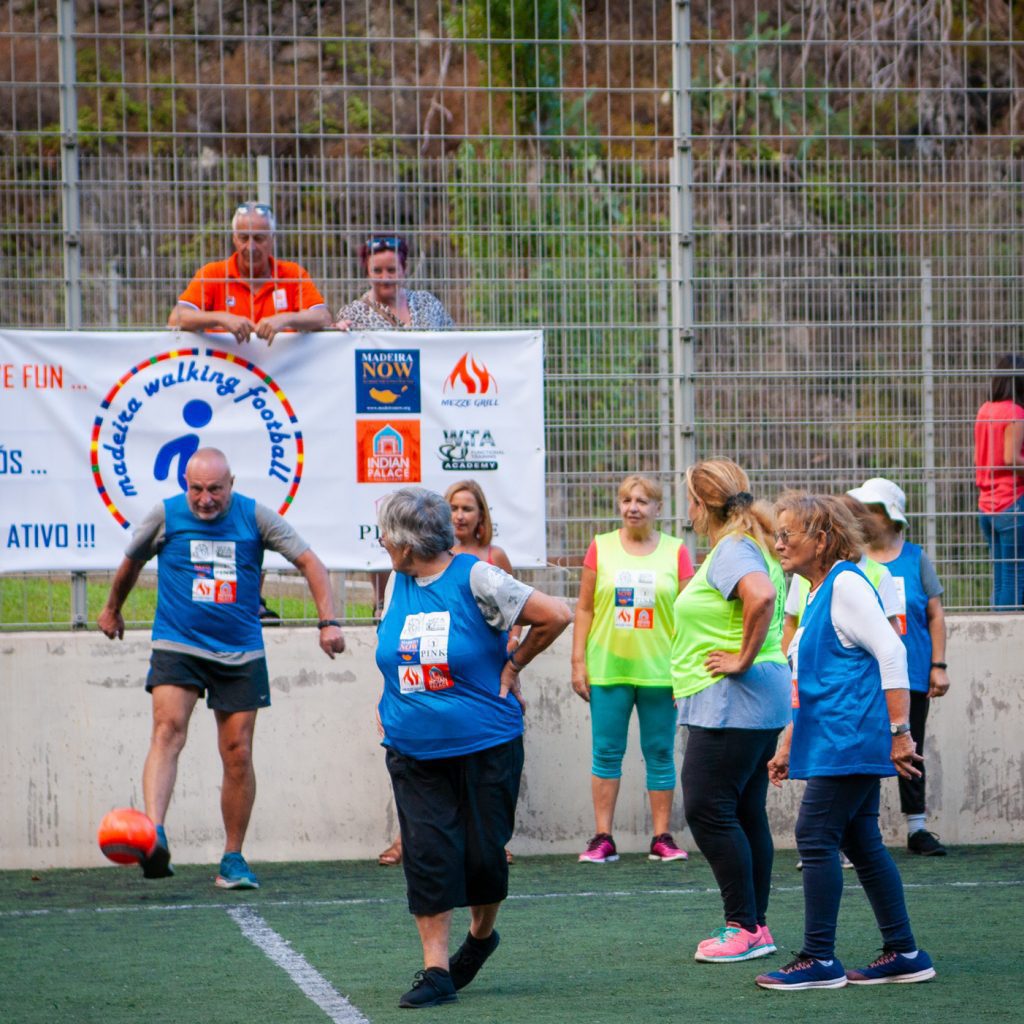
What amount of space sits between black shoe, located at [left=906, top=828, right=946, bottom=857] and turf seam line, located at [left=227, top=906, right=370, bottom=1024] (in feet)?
11.9

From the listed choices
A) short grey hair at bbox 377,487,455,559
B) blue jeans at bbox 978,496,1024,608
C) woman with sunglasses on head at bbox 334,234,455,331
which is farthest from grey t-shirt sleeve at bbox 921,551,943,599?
short grey hair at bbox 377,487,455,559

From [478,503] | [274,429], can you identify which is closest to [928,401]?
[478,503]

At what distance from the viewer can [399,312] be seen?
32.0 feet

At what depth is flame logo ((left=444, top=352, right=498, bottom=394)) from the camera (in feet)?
31.9

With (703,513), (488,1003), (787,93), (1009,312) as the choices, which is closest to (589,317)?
(787,93)

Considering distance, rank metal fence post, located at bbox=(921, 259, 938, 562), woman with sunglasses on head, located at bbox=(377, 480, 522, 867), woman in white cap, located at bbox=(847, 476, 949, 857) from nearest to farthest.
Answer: woman with sunglasses on head, located at bbox=(377, 480, 522, 867)
woman in white cap, located at bbox=(847, 476, 949, 857)
metal fence post, located at bbox=(921, 259, 938, 562)

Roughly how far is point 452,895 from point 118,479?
4.22 metres

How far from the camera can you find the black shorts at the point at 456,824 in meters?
5.97

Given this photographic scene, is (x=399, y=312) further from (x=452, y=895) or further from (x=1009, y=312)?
(x=452, y=895)

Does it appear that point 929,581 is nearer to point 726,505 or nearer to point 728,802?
point 726,505

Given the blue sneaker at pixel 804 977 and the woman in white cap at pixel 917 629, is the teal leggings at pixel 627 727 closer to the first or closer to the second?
the woman in white cap at pixel 917 629

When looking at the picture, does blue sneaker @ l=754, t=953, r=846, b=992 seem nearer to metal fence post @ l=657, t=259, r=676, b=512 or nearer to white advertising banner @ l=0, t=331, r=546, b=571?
white advertising banner @ l=0, t=331, r=546, b=571

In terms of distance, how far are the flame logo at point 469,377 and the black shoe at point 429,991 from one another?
432 cm

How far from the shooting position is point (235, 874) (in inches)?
338
